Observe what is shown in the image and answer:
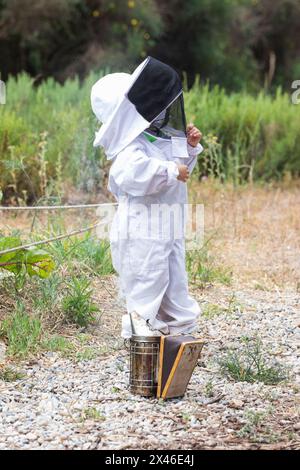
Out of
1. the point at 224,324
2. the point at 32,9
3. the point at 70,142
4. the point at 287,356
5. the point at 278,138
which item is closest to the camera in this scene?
the point at 287,356

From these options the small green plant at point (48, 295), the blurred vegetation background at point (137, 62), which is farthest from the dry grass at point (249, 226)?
the small green plant at point (48, 295)

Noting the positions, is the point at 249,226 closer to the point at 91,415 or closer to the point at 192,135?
the point at 192,135

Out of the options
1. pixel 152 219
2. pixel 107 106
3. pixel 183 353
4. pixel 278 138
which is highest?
pixel 107 106

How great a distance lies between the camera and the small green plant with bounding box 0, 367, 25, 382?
145 inches

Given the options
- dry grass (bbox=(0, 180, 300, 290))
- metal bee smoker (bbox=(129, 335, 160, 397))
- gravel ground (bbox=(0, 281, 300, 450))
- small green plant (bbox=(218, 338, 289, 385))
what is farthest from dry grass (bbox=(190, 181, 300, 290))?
metal bee smoker (bbox=(129, 335, 160, 397))

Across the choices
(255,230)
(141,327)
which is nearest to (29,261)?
(141,327)

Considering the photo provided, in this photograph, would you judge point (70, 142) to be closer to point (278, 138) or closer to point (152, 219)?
point (278, 138)

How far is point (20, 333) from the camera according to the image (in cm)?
397

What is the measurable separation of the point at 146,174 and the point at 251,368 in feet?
3.21

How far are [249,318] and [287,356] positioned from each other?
1.78ft

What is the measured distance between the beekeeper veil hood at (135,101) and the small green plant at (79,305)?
2.88 feet

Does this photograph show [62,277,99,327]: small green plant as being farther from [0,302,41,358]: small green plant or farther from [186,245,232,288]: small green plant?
[186,245,232,288]: small green plant

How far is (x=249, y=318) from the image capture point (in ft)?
15.2
